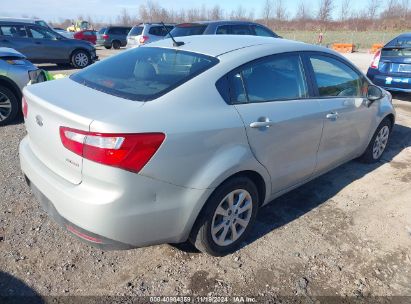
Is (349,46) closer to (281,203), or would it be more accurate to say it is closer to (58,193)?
(281,203)

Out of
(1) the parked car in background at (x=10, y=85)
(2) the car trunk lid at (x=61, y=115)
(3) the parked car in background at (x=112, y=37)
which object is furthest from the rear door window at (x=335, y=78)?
(3) the parked car in background at (x=112, y=37)

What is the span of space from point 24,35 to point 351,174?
1225 centimetres

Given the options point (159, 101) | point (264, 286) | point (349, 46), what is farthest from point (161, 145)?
point (349, 46)

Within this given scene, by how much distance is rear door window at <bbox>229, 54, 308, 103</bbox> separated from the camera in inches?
110

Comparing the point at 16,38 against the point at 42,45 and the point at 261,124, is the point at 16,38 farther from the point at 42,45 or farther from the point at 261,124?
the point at 261,124

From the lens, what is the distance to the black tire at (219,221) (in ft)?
8.72

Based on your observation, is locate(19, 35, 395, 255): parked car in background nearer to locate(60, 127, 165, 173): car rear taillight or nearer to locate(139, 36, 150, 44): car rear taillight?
locate(60, 127, 165, 173): car rear taillight

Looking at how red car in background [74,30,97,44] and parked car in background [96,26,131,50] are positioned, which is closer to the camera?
parked car in background [96,26,131,50]

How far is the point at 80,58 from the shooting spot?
14141mm

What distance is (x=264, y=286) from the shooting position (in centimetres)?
270

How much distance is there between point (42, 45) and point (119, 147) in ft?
41.5

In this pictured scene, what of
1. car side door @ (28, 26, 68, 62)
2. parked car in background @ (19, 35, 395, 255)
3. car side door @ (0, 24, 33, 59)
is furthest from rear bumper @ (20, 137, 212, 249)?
car side door @ (28, 26, 68, 62)

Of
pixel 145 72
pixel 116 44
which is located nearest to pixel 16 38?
pixel 145 72

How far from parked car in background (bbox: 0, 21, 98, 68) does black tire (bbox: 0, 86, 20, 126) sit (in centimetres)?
763
